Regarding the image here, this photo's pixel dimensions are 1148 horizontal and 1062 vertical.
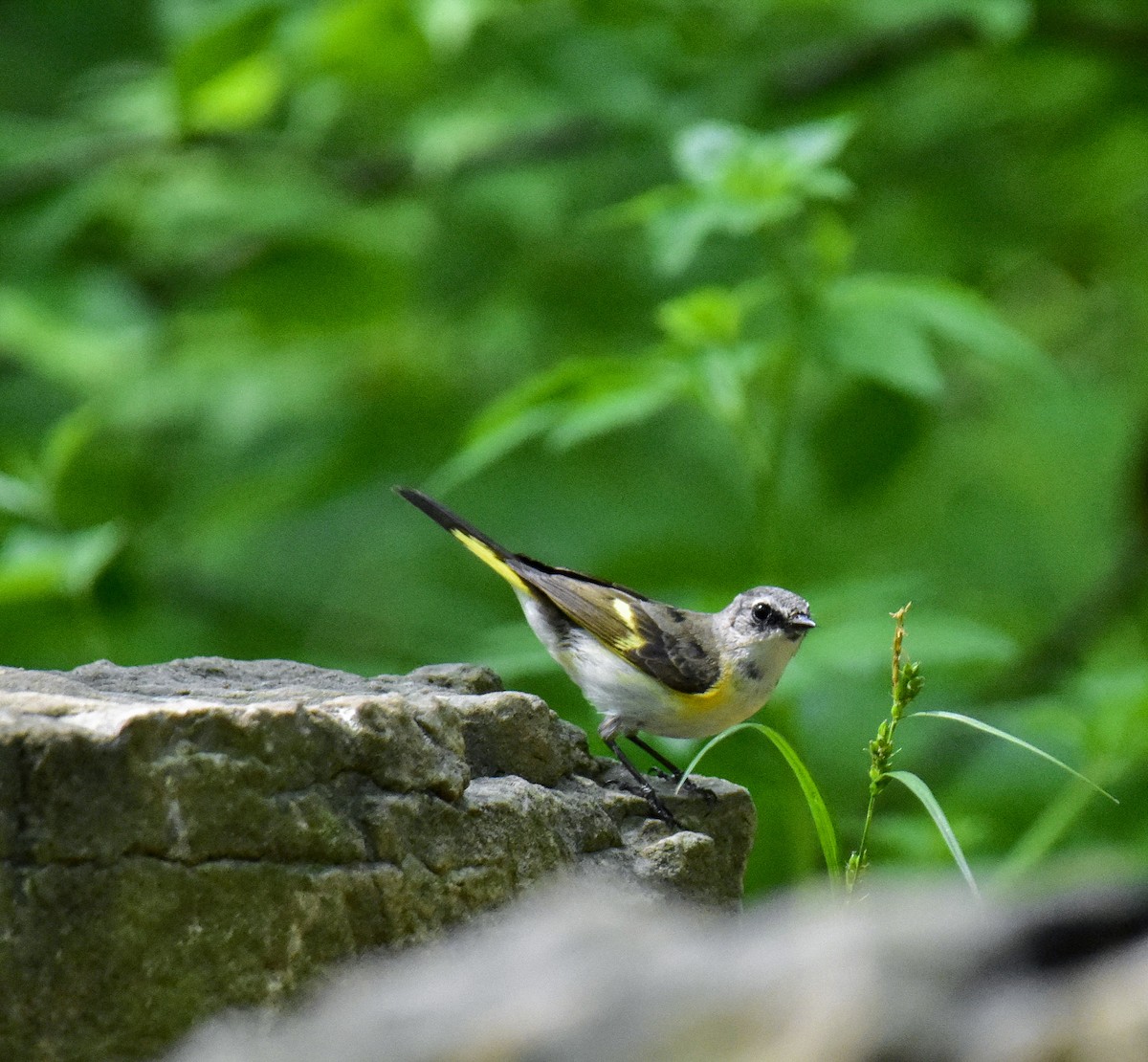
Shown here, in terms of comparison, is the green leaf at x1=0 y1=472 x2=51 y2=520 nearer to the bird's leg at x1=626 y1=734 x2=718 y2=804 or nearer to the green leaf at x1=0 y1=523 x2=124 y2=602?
the green leaf at x1=0 y1=523 x2=124 y2=602

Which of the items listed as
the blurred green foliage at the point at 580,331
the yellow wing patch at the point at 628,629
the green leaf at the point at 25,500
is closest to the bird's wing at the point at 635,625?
the yellow wing patch at the point at 628,629

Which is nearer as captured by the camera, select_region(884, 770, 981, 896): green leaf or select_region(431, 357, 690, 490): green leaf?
select_region(884, 770, 981, 896): green leaf

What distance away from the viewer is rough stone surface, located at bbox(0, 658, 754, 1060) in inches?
81.5

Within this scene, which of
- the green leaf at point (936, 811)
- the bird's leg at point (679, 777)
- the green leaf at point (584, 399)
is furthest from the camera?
the green leaf at point (584, 399)

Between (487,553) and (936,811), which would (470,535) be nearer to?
(487,553)

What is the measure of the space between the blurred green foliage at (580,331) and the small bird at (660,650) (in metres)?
0.27

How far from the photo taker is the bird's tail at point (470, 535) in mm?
3916

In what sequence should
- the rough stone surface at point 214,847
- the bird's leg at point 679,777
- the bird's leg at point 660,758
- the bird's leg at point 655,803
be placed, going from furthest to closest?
1. the bird's leg at point 660,758
2. the bird's leg at point 679,777
3. the bird's leg at point 655,803
4. the rough stone surface at point 214,847

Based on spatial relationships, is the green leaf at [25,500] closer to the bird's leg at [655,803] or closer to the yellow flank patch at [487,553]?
the yellow flank patch at [487,553]

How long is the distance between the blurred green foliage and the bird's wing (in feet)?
0.75

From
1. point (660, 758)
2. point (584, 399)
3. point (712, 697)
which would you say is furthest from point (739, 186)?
point (660, 758)

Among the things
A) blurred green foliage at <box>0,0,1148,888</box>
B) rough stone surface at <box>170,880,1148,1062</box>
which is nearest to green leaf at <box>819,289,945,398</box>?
blurred green foliage at <box>0,0,1148,888</box>

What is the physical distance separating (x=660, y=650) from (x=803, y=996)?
2.79 meters

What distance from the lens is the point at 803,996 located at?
1.06 m
